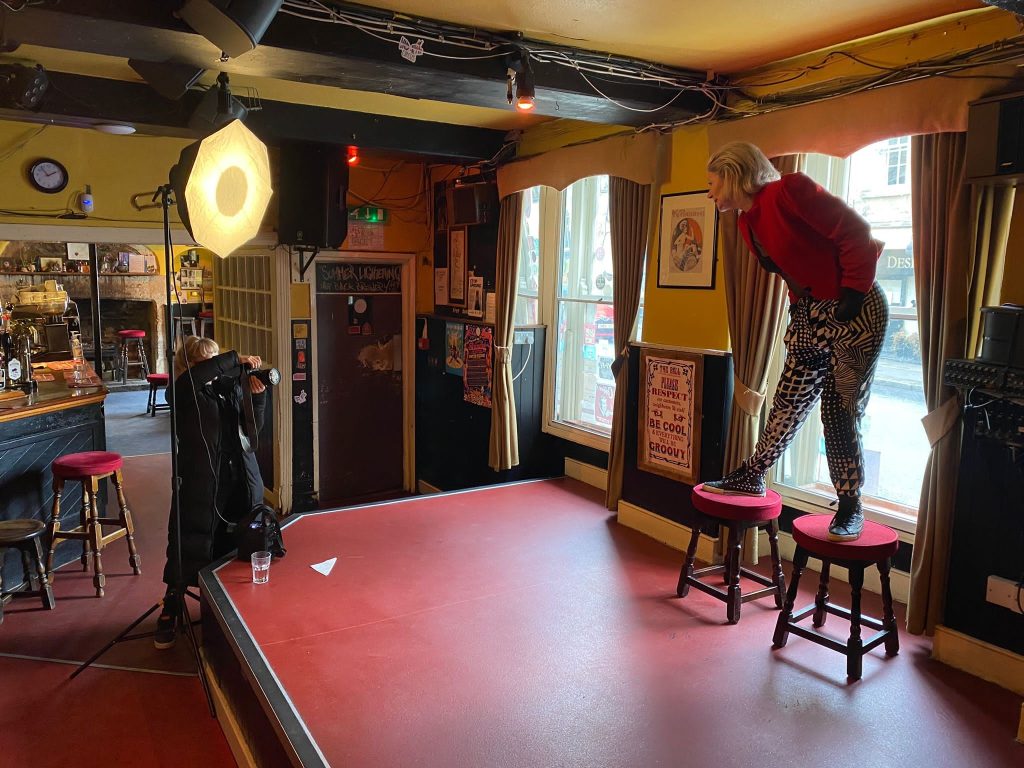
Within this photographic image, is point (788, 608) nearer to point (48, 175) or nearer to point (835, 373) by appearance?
point (835, 373)

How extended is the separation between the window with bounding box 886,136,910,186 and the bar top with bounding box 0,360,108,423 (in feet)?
15.2

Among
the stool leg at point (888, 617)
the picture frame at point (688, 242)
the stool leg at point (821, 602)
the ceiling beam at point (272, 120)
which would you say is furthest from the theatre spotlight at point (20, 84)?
the stool leg at point (888, 617)

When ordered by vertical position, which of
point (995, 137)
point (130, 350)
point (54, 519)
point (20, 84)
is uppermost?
point (20, 84)

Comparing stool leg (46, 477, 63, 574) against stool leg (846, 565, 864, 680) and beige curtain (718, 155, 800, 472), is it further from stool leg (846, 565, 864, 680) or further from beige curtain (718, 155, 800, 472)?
stool leg (846, 565, 864, 680)

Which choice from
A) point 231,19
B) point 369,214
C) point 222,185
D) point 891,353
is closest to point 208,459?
point 222,185

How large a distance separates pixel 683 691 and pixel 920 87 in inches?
96.3

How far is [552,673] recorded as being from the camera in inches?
109

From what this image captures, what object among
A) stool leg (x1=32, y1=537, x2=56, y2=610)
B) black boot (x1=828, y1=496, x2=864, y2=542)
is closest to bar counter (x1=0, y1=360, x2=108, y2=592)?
stool leg (x1=32, y1=537, x2=56, y2=610)

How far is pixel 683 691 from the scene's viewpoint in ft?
8.73

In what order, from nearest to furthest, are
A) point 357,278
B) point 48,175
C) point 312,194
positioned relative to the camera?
1. point 48,175
2. point 312,194
3. point 357,278

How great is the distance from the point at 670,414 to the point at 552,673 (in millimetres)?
1731

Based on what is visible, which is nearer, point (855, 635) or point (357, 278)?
point (855, 635)

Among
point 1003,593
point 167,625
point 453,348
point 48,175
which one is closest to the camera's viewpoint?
point 1003,593

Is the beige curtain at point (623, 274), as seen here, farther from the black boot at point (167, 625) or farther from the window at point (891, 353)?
the black boot at point (167, 625)
